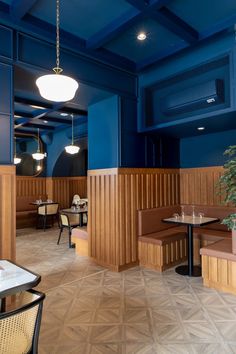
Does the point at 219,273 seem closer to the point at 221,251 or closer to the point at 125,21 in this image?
the point at 221,251

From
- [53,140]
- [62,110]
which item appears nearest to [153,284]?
[62,110]

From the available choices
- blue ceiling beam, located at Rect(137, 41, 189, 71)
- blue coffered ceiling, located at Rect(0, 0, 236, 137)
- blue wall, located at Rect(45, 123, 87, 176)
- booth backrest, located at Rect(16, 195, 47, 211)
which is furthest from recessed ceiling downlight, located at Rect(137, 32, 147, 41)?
booth backrest, located at Rect(16, 195, 47, 211)

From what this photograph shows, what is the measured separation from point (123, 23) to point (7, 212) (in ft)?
9.92

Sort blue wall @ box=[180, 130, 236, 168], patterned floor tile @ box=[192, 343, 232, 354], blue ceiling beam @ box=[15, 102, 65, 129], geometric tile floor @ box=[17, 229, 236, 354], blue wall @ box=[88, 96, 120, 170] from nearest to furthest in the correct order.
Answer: patterned floor tile @ box=[192, 343, 232, 354] → geometric tile floor @ box=[17, 229, 236, 354] → blue wall @ box=[88, 96, 120, 170] → blue wall @ box=[180, 130, 236, 168] → blue ceiling beam @ box=[15, 102, 65, 129]

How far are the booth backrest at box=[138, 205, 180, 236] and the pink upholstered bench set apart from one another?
1.34 metres

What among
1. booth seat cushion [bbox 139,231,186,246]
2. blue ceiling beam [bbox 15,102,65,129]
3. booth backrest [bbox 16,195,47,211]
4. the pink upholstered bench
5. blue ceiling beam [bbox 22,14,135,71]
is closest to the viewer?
blue ceiling beam [bbox 22,14,135,71]

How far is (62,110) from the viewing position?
274 inches

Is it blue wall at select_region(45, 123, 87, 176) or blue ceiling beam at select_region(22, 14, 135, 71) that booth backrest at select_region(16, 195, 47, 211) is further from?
blue ceiling beam at select_region(22, 14, 135, 71)

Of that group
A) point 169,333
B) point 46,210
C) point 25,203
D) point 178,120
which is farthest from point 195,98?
point 25,203

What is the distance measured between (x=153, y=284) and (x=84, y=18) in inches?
161

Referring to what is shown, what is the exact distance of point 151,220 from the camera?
5.12 m

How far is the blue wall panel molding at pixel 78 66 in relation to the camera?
3588 millimetres

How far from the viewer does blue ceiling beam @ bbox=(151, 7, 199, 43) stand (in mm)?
3404

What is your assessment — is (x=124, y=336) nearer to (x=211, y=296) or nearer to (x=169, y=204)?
(x=211, y=296)
